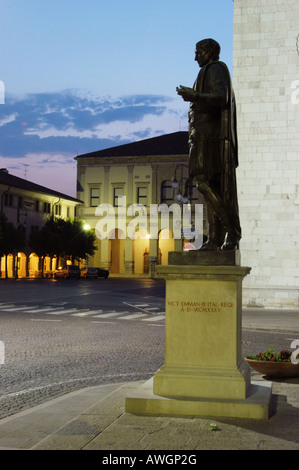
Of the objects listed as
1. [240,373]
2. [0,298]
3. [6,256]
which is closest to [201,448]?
[240,373]

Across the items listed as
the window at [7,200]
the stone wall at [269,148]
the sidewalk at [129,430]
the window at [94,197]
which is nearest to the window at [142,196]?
the window at [94,197]

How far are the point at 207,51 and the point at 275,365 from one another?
4248 millimetres

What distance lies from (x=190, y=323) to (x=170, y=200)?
6467cm

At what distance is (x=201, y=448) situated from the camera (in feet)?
17.0

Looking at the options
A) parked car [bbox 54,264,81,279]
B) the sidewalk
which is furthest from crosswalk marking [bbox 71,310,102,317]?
parked car [bbox 54,264,81,279]

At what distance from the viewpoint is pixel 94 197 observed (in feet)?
244

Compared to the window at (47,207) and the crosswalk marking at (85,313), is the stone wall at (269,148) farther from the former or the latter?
the window at (47,207)

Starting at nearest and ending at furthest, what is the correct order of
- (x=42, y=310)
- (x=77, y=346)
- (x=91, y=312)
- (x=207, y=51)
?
(x=207, y=51) < (x=77, y=346) < (x=91, y=312) < (x=42, y=310)

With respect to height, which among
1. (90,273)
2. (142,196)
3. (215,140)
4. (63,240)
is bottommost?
(90,273)

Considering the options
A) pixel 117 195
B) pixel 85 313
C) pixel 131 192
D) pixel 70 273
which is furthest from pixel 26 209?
pixel 85 313

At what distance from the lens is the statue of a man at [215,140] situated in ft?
23.6

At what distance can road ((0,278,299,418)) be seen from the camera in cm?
925

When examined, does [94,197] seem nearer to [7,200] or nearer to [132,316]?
[7,200]
